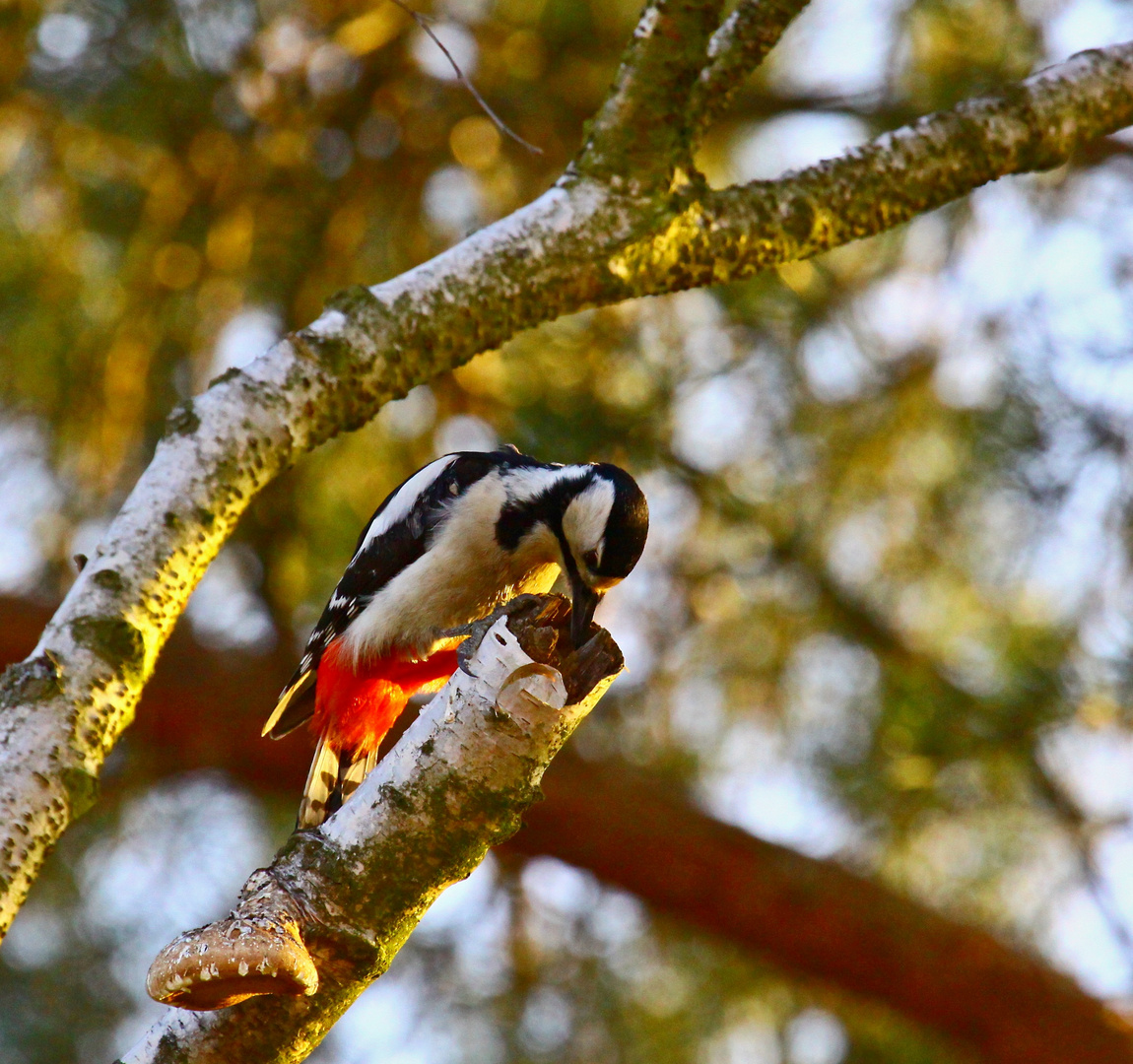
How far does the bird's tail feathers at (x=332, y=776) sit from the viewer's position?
3.23m

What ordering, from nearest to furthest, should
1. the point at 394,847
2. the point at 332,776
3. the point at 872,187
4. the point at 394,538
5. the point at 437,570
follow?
the point at 394,847 → the point at 872,187 → the point at 437,570 → the point at 394,538 → the point at 332,776

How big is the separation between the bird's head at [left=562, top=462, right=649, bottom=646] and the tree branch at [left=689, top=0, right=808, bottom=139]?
0.75 metres

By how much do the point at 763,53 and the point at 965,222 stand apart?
8.19 feet

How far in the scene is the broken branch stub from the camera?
177cm

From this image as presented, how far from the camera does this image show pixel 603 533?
8.94ft

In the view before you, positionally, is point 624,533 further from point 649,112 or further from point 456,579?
point 649,112

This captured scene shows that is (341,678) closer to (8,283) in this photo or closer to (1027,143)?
(1027,143)

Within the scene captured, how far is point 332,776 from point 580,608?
132 cm

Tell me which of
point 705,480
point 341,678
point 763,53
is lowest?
point 341,678

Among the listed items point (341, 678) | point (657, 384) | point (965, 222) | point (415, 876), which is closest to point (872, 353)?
point (965, 222)

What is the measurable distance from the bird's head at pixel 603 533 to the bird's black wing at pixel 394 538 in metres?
0.37

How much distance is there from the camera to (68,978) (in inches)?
192

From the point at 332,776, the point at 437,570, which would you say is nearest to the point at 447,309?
the point at 437,570

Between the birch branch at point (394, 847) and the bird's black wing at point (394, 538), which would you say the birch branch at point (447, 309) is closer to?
the birch branch at point (394, 847)
